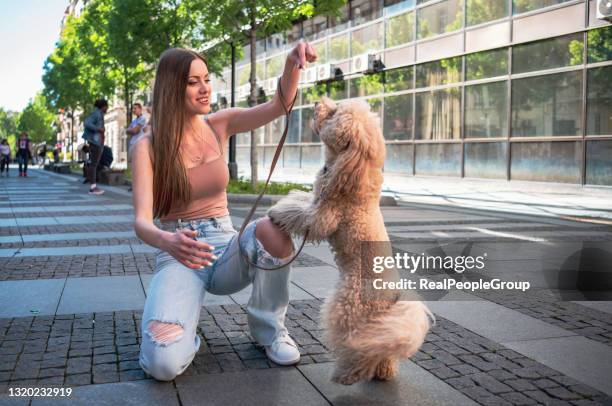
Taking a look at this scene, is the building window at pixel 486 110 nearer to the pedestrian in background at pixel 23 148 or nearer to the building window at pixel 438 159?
the building window at pixel 438 159

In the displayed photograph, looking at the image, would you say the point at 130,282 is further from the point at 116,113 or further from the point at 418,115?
the point at 116,113

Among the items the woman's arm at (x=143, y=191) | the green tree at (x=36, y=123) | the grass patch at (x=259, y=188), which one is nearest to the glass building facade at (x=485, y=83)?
the grass patch at (x=259, y=188)

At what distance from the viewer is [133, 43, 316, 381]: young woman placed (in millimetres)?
2865

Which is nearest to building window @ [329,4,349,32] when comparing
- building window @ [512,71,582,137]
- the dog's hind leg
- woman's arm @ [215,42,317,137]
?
building window @ [512,71,582,137]

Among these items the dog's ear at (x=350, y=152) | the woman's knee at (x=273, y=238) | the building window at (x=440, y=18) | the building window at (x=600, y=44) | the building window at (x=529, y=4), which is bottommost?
the woman's knee at (x=273, y=238)

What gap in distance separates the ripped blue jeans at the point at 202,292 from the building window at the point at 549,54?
13.7 metres

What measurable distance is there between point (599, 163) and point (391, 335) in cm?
1344

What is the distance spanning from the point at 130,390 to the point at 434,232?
18.4ft

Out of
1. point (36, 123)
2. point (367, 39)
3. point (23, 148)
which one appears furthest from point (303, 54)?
point (36, 123)

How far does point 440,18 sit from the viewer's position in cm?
1889

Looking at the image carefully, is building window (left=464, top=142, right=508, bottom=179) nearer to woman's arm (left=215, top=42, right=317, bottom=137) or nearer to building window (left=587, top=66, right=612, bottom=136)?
building window (left=587, top=66, right=612, bottom=136)

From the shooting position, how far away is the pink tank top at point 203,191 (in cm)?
327

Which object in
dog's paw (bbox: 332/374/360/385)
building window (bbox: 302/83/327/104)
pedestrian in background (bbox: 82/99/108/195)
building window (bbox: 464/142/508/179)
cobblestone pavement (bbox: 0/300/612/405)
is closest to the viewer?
dog's paw (bbox: 332/374/360/385)

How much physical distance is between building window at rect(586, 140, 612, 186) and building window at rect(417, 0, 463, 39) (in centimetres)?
572
